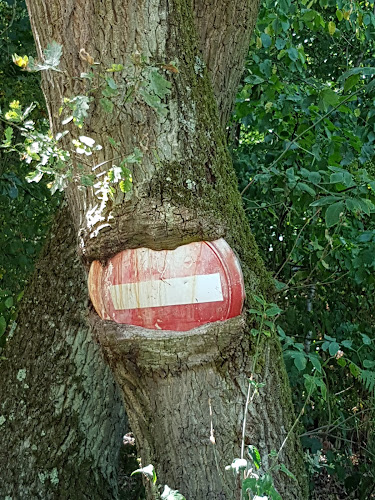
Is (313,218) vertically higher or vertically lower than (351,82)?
lower

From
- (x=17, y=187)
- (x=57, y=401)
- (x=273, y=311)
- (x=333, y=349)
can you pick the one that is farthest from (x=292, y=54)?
(x=57, y=401)

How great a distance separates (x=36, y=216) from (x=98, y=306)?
9.31 feet

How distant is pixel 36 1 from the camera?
2.02 meters

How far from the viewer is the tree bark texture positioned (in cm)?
293

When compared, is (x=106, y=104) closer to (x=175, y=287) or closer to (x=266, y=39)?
(x=175, y=287)

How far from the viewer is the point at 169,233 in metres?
1.81

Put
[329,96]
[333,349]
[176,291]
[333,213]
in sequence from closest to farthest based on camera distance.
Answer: [176,291] < [333,213] < [333,349] < [329,96]

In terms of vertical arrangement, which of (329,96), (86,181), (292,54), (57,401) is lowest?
(57,401)

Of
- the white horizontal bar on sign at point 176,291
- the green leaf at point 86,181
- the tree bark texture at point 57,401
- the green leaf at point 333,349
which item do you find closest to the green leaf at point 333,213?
the green leaf at point 333,349

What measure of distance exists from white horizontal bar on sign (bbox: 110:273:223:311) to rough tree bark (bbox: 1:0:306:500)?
0.09 meters

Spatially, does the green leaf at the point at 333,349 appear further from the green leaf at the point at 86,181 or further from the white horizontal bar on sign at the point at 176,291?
the green leaf at the point at 86,181

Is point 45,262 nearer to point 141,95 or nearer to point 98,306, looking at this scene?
point 98,306

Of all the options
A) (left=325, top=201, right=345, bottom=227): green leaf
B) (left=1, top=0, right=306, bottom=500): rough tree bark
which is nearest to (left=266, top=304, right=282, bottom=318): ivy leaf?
(left=1, top=0, right=306, bottom=500): rough tree bark

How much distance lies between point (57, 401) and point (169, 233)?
4.93ft
